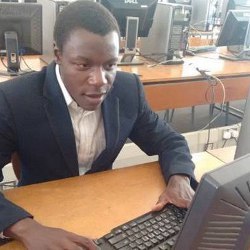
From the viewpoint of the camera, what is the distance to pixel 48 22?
235cm

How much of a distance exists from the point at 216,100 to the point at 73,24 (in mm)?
1789

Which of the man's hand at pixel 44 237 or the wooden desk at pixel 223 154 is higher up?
the man's hand at pixel 44 237

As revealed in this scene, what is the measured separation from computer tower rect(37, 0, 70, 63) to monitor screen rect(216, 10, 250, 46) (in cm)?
135

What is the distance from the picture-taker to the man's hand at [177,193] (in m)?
0.99

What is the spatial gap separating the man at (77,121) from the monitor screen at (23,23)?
1028 mm

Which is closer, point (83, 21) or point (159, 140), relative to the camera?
point (83, 21)

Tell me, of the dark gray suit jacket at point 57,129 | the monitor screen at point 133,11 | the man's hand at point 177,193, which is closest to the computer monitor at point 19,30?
the monitor screen at point 133,11

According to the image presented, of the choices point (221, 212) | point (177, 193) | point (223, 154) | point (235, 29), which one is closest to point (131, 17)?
point (235, 29)

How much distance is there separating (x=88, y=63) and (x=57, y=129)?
0.73 ft

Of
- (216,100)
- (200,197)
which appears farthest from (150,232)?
(216,100)

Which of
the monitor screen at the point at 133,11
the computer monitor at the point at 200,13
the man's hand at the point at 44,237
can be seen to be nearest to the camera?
the man's hand at the point at 44,237

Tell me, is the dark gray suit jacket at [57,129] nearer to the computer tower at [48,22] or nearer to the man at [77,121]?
the man at [77,121]

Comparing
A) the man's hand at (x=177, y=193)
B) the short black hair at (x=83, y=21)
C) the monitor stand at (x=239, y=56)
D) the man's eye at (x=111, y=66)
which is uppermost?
the short black hair at (x=83, y=21)

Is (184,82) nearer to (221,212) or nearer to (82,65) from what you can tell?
(82,65)
